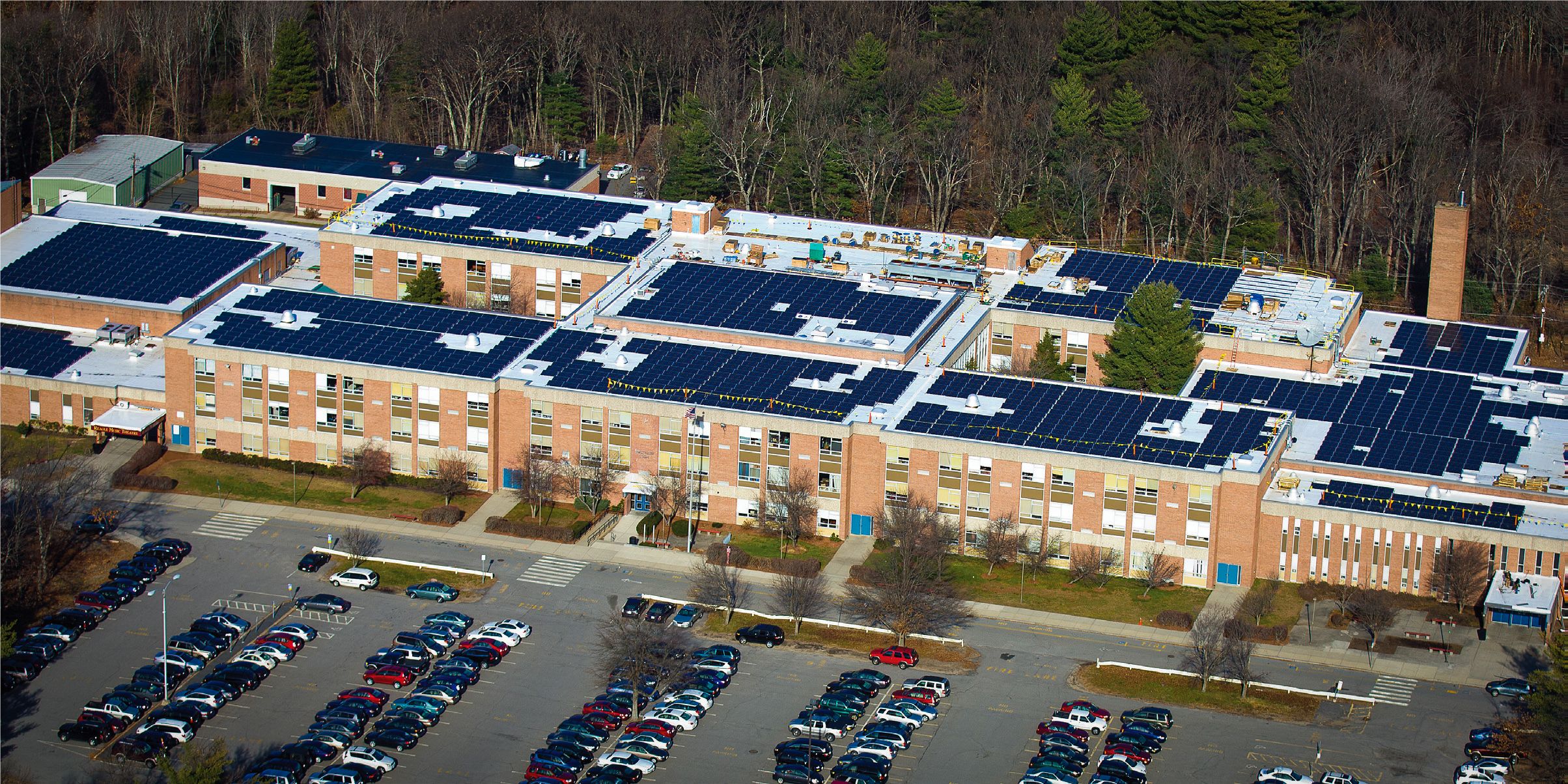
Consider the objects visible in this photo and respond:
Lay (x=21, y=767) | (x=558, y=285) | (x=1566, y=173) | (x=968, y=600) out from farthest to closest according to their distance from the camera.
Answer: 1. (x=1566, y=173)
2. (x=558, y=285)
3. (x=968, y=600)
4. (x=21, y=767)

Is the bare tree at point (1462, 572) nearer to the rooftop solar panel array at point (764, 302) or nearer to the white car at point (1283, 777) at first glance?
the white car at point (1283, 777)

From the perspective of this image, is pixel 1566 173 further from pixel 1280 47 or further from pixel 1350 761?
pixel 1350 761

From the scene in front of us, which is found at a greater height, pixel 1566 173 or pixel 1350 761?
pixel 1566 173

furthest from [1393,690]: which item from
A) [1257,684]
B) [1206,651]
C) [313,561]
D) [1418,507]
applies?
[313,561]

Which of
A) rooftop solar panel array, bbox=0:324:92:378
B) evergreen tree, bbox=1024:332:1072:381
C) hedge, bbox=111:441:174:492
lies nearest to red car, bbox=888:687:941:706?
evergreen tree, bbox=1024:332:1072:381

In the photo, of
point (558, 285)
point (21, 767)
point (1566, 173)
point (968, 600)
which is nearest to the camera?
point (21, 767)

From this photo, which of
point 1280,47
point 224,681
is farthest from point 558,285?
point 1280,47

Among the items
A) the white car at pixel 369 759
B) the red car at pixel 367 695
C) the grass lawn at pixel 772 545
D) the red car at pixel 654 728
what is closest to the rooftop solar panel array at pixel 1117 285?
the grass lawn at pixel 772 545
